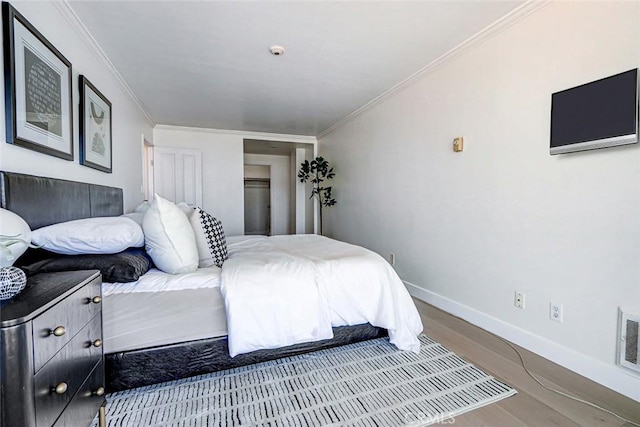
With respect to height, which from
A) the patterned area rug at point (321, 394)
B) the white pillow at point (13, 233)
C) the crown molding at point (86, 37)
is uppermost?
the crown molding at point (86, 37)

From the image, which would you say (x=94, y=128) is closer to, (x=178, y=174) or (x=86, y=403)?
(x=86, y=403)

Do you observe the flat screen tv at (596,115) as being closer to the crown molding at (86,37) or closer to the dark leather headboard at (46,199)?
the dark leather headboard at (46,199)

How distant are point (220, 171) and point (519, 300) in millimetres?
4883

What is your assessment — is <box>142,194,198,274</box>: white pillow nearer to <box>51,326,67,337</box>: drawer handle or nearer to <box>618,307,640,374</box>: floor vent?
<box>51,326,67,337</box>: drawer handle

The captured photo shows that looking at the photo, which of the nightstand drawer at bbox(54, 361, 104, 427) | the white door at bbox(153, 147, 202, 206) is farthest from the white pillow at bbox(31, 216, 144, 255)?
the white door at bbox(153, 147, 202, 206)

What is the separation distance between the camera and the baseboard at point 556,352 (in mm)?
1595

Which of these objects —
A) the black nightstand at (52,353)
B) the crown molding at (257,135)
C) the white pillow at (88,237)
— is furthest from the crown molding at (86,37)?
the black nightstand at (52,353)

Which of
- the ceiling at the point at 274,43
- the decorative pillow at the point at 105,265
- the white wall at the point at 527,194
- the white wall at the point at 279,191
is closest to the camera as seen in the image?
the decorative pillow at the point at 105,265

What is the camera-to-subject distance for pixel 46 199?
62.5 inches

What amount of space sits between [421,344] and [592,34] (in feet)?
7.26

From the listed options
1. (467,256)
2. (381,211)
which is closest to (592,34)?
(467,256)

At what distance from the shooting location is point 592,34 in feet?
5.63

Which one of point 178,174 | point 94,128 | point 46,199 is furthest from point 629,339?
point 178,174

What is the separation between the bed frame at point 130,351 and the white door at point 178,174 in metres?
3.32
